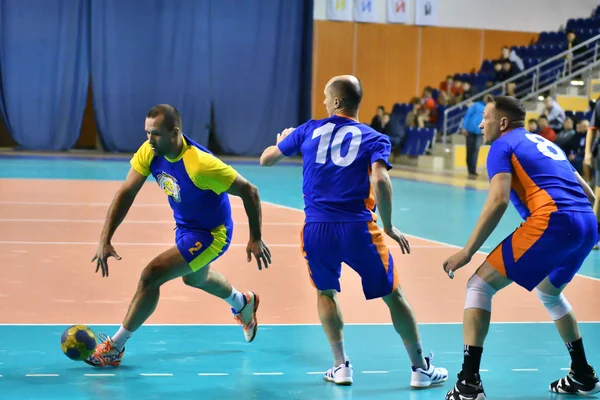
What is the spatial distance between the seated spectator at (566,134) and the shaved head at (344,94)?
49.5 feet

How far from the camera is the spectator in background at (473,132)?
74.5 feet

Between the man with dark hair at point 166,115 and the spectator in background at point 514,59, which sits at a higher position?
the man with dark hair at point 166,115

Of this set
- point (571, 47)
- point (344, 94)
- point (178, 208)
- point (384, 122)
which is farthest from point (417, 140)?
point (344, 94)

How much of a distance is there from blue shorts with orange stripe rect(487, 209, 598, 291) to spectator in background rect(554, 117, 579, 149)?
15.2 metres

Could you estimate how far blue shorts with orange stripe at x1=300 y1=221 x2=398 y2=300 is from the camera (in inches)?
207

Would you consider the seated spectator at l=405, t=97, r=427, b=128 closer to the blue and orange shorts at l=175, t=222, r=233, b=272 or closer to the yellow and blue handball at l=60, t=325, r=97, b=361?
the blue and orange shorts at l=175, t=222, r=233, b=272

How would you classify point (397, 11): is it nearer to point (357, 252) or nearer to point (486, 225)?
point (357, 252)

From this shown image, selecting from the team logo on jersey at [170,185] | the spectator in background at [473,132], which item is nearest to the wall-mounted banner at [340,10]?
the spectator in background at [473,132]

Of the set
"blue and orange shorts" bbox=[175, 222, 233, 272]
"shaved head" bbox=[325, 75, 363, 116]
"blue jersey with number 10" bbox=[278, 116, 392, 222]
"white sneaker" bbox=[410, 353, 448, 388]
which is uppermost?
"shaved head" bbox=[325, 75, 363, 116]

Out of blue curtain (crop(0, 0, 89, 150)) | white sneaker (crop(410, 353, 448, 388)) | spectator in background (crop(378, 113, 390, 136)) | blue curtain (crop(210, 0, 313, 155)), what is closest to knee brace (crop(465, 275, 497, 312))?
white sneaker (crop(410, 353, 448, 388))

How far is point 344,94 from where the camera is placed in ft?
17.8

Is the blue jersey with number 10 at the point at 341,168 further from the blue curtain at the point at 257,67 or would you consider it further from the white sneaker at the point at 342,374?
the blue curtain at the point at 257,67

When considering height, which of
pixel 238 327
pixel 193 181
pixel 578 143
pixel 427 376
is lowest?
pixel 578 143

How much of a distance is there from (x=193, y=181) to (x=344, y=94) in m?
1.06
